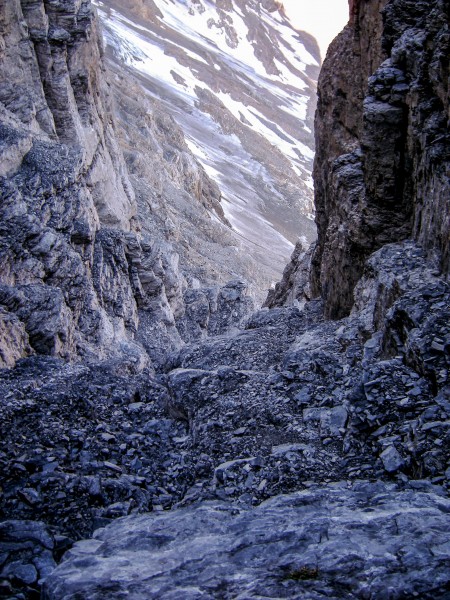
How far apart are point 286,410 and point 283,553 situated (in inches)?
155

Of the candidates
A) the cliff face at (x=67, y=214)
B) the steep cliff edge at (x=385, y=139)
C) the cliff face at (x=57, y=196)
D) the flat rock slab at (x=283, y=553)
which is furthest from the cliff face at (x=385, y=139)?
the cliff face at (x=57, y=196)

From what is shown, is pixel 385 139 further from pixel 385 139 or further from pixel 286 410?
pixel 286 410

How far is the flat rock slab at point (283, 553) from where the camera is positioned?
4.46m

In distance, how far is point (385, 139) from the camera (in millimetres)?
11891

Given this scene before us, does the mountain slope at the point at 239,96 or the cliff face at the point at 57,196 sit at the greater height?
the mountain slope at the point at 239,96

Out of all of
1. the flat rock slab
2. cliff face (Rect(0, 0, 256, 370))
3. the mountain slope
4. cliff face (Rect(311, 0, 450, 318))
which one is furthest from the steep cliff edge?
the mountain slope

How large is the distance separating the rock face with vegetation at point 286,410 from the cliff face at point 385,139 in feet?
0.17

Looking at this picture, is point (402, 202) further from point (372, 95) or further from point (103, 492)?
point (103, 492)

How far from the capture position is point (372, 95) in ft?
39.7

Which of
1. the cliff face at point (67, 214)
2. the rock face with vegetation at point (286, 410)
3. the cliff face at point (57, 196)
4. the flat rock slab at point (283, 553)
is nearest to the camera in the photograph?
the flat rock slab at point (283, 553)

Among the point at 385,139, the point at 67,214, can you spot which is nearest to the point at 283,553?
the point at 385,139

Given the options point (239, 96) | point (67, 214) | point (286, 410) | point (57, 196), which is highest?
point (239, 96)

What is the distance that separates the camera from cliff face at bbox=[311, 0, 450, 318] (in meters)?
9.77

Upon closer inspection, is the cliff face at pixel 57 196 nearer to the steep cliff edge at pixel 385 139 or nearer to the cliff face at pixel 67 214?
the cliff face at pixel 67 214
